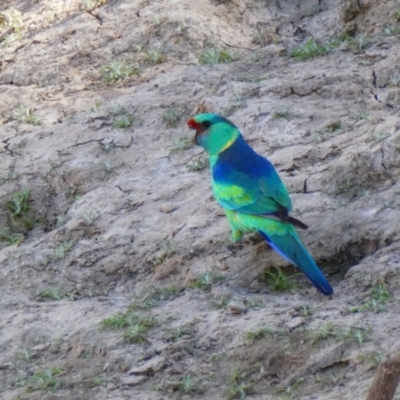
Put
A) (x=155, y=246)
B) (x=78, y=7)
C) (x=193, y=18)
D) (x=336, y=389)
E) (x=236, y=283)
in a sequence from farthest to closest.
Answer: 1. (x=78, y=7)
2. (x=193, y=18)
3. (x=155, y=246)
4. (x=236, y=283)
5. (x=336, y=389)

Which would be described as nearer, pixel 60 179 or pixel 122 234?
pixel 122 234

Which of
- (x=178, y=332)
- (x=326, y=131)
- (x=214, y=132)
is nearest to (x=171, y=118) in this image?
(x=214, y=132)

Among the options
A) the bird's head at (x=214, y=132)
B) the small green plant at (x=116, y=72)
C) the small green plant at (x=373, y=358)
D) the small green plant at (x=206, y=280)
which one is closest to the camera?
the small green plant at (x=373, y=358)

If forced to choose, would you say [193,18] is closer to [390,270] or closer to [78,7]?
[78,7]

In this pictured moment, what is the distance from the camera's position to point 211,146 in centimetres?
598

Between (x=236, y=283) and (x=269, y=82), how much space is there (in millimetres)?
2261

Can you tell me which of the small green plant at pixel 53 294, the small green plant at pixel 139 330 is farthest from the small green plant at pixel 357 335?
the small green plant at pixel 53 294

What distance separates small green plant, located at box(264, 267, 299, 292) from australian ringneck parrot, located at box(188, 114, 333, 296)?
0.15m

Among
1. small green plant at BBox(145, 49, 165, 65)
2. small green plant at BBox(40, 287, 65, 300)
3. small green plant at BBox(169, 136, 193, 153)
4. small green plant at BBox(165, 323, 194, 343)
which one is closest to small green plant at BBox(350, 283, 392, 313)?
small green plant at BBox(165, 323, 194, 343)

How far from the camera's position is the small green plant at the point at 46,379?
4.54 meters

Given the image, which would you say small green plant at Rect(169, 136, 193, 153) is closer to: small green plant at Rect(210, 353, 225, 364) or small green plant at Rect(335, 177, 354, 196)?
small green plant at Rect(335, 177, 354, 196)

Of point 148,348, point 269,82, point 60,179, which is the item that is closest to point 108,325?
point 148,348

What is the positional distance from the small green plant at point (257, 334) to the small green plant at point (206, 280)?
72cm

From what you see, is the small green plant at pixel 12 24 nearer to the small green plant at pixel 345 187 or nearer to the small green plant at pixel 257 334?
the small green plant at pixel 345 187
